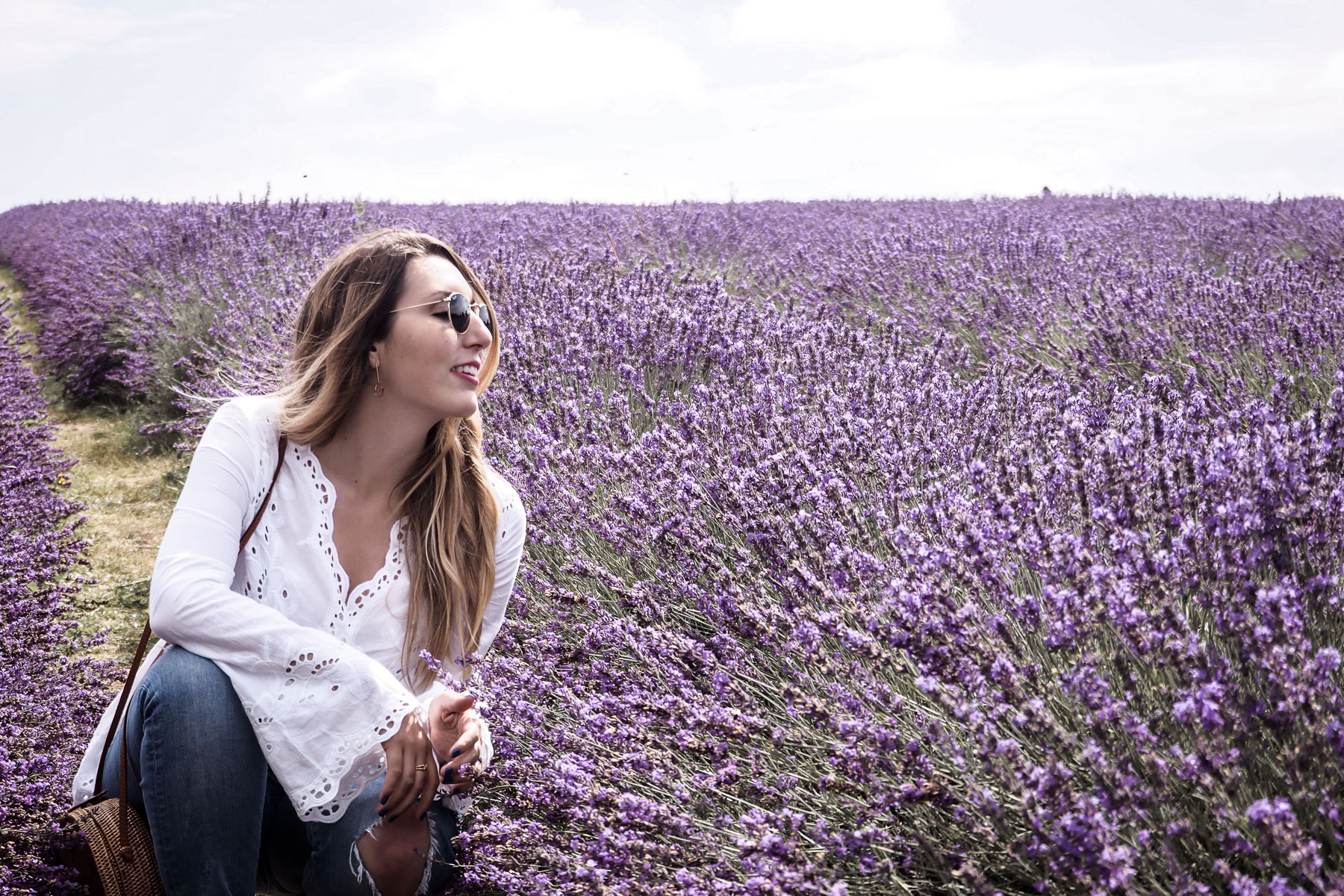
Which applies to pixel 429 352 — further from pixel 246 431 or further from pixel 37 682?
pixel 37 682

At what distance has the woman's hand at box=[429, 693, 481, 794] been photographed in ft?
5.72

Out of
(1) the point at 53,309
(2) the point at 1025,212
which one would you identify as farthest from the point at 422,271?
(1) the point at 53,309

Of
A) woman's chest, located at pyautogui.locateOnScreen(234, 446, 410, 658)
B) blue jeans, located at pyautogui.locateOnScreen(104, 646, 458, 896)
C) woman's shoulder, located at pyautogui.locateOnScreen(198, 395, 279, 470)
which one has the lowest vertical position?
blue jeans, located at pyautogui.locateOnScreen(104, 646, 458, 896)

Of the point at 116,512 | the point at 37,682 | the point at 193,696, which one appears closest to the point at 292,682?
the point at 193,696

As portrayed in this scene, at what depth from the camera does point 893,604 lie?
1.47 m

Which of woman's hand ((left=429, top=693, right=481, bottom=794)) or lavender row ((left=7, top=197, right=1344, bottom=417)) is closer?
woman's hand ((left=429, top=693, right=481, bottom=794))

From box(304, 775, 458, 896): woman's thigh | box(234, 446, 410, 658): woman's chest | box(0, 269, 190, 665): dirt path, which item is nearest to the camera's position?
box(304, 775, 458, 896): woman's thigh

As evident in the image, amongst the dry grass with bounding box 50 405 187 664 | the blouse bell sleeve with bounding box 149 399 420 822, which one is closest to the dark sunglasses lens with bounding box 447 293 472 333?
the blouse bell sleeve with bounding box 149 399 420 822

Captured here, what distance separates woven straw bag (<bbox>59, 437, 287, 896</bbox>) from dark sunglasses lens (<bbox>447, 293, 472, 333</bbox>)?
2.46 feet

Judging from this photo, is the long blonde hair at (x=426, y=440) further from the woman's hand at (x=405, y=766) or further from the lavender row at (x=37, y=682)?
the lavender row at (x=37, y=682)

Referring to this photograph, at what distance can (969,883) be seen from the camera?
1.36 metres

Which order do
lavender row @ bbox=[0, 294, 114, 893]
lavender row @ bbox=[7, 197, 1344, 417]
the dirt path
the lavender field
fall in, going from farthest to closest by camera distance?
lavender row @ bbox=[7, 197, 1344, 417] → the dirt path → lavender row @ bbox=[0, 294, 114, 893] → the lavender field

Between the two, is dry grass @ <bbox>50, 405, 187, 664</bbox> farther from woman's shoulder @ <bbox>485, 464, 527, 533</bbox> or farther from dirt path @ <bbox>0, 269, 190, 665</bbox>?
woman's shoulder @ <bbox>485, 464, 527, 533</bbox>

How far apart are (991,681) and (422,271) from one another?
1265mm
